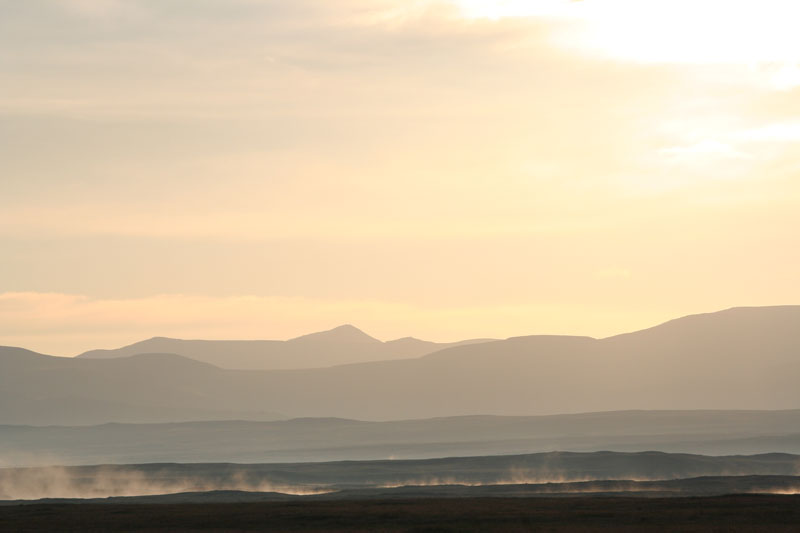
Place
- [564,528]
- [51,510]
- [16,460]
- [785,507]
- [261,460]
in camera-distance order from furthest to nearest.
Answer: [16,460]
[261,460]
[51,510]
[785,507]
[564,528]

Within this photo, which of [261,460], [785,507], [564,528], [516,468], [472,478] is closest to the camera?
[564,528]

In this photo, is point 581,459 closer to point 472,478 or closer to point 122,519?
point 472,478

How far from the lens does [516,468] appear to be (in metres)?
124

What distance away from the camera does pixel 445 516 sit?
68.3 m

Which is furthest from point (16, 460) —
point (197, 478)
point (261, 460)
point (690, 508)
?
point (690, 508)

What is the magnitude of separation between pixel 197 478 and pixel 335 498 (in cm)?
3472

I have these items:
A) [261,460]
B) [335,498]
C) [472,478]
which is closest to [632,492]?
[335,498]

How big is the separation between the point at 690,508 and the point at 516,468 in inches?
2169

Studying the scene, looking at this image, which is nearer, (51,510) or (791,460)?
(51,510)

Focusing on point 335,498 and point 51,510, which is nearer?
point 51,510

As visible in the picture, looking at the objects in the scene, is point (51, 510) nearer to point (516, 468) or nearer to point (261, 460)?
point (516, 468)

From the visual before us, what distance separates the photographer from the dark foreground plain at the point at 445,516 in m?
61.7

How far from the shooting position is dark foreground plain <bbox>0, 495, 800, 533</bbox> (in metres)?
61.7

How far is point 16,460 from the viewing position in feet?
634
